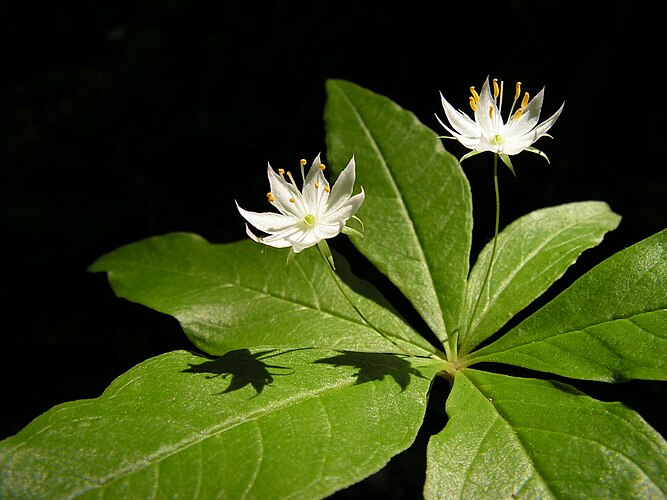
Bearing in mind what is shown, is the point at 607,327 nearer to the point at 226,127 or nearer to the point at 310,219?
the point at 310,219

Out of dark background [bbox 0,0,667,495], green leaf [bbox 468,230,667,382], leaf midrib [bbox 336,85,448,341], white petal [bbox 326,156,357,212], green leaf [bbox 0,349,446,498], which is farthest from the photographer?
dark background [bbox 0,0,667,495]

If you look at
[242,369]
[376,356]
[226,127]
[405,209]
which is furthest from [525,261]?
[226,127]

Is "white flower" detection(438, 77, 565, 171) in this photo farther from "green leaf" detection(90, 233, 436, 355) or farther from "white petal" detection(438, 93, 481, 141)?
"green leaf" detection(90, 233, 436, 355)

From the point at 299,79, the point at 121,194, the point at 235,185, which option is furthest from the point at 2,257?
the point at 299,79

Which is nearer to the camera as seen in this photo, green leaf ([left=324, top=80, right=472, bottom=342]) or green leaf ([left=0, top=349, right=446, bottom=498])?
green leaf ([left=0, top=349, right=446, bottom=498])

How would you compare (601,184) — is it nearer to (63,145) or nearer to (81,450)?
(81,450)

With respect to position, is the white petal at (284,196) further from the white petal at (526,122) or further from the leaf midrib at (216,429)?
the white petal at (526,122)

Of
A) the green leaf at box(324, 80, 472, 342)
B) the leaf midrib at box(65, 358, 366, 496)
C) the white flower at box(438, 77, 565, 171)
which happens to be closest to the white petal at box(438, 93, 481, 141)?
the white flower at box(438, 77, 565, 171)
